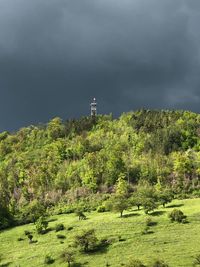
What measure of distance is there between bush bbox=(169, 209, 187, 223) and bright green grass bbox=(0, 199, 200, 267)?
1610 millimetres

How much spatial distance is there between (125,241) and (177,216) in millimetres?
17416

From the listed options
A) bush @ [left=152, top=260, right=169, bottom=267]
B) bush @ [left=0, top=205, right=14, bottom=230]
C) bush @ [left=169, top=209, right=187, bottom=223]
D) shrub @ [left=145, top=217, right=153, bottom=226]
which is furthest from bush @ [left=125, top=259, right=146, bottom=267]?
bush @ [left=0, top=205, right=14, bottom=230]

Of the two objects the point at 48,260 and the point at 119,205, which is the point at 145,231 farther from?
the point at 48,260

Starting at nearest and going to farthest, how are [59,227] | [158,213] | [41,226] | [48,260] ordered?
[48,260], [59,227], [158,213], [41,226]

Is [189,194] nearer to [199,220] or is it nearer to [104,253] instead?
[199,220]

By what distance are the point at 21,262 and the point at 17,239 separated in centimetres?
2178

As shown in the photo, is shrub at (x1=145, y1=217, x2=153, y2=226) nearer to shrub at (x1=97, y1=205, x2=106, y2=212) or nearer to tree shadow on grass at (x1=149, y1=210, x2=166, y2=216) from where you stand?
tree shadow on grass at (x1=149, y1=210, x2=166, y2=216)

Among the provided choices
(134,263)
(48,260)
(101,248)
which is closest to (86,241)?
(101,248)

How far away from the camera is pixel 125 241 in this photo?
12950 cm

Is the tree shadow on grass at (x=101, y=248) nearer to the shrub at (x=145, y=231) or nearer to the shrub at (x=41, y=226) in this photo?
the shrub at (x=145, y=231)

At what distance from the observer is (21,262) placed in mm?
126438

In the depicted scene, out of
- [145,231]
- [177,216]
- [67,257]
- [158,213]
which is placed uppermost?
[158,213]

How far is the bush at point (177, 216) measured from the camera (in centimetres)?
13825

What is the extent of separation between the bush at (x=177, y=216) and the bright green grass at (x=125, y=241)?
63.4 inches
